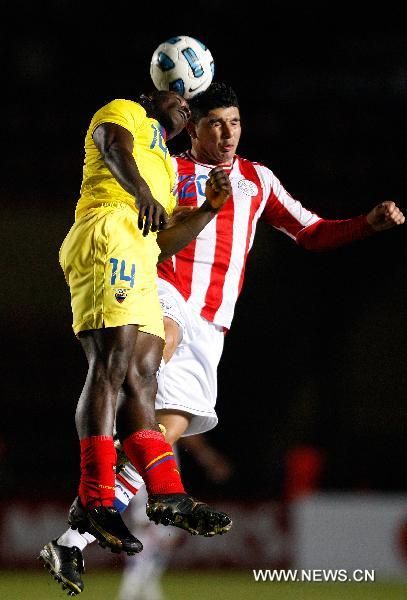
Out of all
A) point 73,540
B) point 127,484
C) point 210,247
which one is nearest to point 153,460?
point 73,540

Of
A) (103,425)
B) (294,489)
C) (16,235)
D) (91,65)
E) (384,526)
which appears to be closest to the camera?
(103,425)

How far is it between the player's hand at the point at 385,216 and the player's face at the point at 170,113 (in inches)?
48.7

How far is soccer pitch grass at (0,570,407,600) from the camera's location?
8188mm

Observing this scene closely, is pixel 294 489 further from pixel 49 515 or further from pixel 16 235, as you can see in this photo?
pixel 16 235

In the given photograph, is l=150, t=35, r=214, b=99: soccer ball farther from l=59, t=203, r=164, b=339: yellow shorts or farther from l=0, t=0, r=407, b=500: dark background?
l=0, t=0, r=407, b=500: dark background

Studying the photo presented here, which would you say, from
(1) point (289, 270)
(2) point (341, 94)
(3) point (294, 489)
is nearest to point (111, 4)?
(2) point (341, 94)

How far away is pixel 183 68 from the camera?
5.58 metres

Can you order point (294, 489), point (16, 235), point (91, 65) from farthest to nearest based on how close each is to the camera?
point (91, 65)
point (16, 235)
point (294, 489)

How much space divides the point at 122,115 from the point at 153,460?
148 cm

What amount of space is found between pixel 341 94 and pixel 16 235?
4.91 meters

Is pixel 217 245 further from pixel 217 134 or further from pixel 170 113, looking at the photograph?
pixel 170 113

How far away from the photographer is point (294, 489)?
1103 centimetres

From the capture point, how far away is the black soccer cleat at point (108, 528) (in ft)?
13.8

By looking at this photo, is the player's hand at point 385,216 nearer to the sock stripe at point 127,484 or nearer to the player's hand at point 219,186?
the player's hand at point 219,186
